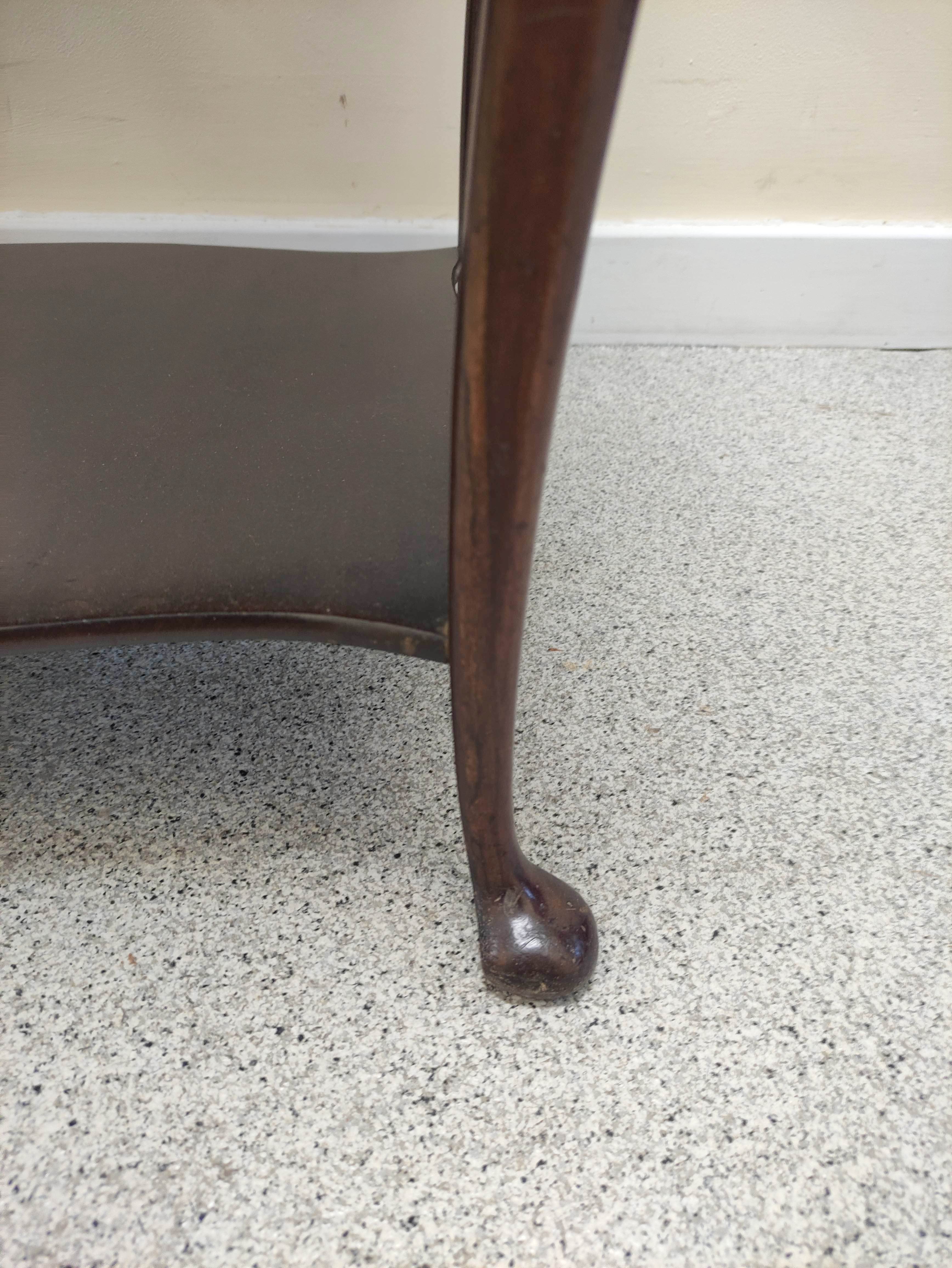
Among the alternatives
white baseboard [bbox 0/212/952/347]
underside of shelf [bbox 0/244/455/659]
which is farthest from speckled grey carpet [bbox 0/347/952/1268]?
white baseboard [bbox 0/212/952/347]

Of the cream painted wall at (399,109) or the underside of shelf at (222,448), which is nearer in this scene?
the underside of shelf at (222,448)

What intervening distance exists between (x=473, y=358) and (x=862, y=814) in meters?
0.42

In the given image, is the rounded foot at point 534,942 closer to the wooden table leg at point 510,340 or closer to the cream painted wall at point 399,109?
the wooden table leg at point 510,340

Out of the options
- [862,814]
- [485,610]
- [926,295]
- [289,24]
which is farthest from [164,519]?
[926,295]

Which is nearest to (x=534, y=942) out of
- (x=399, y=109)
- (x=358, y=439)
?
(x=358, y=439)

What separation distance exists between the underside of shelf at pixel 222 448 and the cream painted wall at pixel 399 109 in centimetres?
42

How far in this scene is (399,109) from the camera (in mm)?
1121

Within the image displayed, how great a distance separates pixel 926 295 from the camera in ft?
4.15

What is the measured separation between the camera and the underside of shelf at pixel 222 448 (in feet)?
1.49

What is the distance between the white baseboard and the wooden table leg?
89cm

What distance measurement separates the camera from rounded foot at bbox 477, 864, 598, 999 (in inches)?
19.4

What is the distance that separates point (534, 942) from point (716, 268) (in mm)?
1003

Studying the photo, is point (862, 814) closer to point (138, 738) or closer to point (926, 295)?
point (138, 738)

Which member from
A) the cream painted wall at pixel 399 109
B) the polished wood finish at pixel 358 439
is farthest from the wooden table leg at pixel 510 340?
the cream painted wall at pixel 399 109
